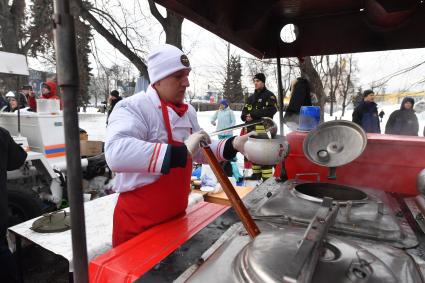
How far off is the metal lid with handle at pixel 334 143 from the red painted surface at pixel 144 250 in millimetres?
788

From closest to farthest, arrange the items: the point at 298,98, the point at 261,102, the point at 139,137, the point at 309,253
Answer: the point at 309,253 → the point at 139,137 → the point at 298,98 → the point at 261,102

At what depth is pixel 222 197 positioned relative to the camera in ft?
10.5

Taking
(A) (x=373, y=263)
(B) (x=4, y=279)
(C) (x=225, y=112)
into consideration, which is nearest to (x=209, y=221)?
(A) (x=373, y=263)

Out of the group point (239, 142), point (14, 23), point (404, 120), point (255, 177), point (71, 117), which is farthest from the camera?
point (14, 23)

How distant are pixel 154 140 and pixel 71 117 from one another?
98 centimetres

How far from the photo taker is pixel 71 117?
602 millimetres

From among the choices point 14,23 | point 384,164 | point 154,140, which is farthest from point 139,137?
point 14,23

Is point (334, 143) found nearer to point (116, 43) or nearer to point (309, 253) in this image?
point (309, 253)

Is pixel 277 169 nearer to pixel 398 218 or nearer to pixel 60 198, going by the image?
pixel 398 218

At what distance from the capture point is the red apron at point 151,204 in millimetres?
1545

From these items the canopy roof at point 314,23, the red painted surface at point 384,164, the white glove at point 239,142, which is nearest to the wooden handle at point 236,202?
the white glove at point 239,142

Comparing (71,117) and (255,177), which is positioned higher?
(71,117)

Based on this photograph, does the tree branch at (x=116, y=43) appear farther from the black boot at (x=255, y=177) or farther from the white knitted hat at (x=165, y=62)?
the white knitted hat at (x=165, y=62)

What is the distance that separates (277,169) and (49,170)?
3.65 m
